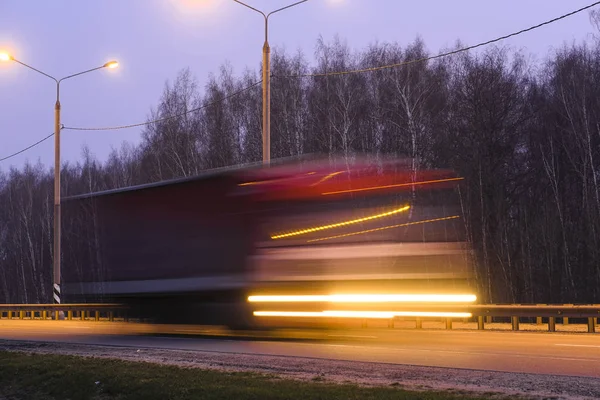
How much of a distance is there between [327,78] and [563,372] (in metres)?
35.8

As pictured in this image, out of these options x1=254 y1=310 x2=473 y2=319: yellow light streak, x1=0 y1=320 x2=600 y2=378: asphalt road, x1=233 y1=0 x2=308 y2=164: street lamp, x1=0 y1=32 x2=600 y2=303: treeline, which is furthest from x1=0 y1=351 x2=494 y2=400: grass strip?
x1=0 y1=32 x2=600 y2=303: treeline

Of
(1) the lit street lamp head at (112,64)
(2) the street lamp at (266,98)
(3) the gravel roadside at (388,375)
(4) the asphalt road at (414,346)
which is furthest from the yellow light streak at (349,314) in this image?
(1) the lit street lamp head at (112,64)

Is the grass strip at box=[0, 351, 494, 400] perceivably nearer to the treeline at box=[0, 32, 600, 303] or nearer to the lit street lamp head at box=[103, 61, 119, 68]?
the lit street lamp head at box=[103, 61, 119, 68]

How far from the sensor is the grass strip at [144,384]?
10117mm

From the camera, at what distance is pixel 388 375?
1180 centimetres

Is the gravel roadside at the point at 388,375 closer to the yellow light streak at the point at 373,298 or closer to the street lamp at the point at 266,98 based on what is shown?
the yellow light streak at the point at 373,298

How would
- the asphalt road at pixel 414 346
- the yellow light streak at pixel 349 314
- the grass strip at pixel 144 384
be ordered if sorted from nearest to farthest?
the grass strip at pixel 144 384
the asphalt road at pixel 414 346
the yellow light streak at pixel 349 314

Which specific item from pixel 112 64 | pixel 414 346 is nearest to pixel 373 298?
pixel 414 346

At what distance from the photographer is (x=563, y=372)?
1188cm

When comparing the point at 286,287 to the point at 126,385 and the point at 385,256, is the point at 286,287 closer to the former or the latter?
the point at 385,256

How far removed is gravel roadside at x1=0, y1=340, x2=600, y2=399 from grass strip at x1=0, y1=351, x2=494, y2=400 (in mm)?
499

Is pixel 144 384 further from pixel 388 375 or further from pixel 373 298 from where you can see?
pixel 373 298

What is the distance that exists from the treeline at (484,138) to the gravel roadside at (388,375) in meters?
23.4

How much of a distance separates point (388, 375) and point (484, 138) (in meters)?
32.0
